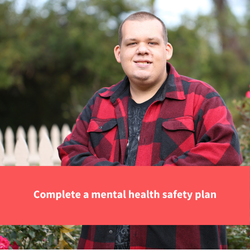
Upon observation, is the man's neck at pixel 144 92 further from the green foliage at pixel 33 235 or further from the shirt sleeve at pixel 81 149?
the green foliage at pixel 33 235

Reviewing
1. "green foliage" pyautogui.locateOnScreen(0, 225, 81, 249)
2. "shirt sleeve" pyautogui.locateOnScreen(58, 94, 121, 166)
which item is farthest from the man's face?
"green foliage" pyautogui.locateOnScreen(0, 225, 81, 249)

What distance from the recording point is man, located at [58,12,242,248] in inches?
66.2

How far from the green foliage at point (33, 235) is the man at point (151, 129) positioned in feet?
2.57

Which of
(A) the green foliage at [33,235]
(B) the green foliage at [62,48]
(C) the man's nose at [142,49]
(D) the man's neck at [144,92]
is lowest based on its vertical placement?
(A) the green foliage at [33,235]

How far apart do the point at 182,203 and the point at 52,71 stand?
928 cm

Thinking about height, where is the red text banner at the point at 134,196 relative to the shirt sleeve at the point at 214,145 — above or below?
below

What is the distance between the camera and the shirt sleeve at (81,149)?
182 centimetres

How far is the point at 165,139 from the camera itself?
1812mm

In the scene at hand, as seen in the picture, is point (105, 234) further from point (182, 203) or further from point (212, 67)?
point (212, 67)

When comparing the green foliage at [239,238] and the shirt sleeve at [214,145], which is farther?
the green foliage at [239,238]

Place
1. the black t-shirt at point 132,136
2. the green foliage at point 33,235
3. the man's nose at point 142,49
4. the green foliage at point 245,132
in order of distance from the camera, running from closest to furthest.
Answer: the black t-shirt at point 132,136
the man's nose at point 142,49
the green foliage at point 33,235
the green foliage at point 245,132

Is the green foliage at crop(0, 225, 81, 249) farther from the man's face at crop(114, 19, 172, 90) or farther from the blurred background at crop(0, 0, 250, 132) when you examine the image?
the blurred background at crop(0, 0, 250, 132)

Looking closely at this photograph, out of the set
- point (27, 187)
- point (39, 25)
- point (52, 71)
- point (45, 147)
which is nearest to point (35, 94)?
point (52, 71)

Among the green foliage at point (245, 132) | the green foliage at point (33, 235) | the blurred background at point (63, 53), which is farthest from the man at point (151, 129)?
the blurred background at point (63, 53)
